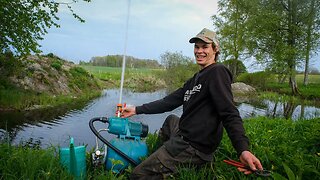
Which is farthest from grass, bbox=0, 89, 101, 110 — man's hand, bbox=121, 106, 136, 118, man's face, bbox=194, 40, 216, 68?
man's face, bbox=194, 40, 216, 68

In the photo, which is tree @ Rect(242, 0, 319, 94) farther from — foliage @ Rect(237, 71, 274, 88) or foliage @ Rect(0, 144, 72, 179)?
foliage @ Rect(0, 144, 72, 179)

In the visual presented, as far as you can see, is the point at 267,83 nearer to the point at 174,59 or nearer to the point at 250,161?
the point at 174,59

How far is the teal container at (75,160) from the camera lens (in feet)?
11.6

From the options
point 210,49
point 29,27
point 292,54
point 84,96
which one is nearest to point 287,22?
point 292,54

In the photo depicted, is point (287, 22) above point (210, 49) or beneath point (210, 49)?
above

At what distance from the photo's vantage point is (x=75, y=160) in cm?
356

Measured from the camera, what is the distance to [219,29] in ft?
123

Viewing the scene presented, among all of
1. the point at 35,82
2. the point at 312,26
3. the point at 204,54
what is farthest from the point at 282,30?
the point at 204,54

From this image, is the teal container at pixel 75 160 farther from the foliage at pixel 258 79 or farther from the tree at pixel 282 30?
the foliage at pixel 258 79

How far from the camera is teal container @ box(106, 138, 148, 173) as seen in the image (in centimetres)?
367

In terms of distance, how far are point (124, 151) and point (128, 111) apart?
70 centimetres

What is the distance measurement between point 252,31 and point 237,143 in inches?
1097

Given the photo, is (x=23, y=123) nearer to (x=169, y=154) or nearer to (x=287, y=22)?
(x=169, y=154)

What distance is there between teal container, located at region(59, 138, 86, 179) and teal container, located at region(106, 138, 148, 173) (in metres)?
0.32
